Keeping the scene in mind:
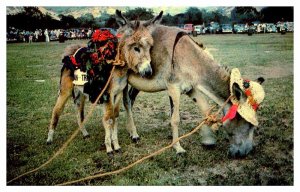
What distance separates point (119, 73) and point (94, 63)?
28 cm

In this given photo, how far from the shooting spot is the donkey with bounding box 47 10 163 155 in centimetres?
342

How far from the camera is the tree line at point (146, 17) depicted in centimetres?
385

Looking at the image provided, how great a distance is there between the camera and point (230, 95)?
131 inches

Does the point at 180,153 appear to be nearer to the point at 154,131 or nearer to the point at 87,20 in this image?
the point at 154,131

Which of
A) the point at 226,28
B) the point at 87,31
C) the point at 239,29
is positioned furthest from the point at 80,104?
the point at 239,29

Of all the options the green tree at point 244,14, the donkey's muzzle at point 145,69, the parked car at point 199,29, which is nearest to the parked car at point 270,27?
the green tree at point 244,14

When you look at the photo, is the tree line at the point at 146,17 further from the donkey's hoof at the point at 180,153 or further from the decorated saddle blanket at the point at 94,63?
the donkey's hoof at the point at 180,153

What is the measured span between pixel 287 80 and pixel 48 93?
278 centimetres

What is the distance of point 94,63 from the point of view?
3.59 meters

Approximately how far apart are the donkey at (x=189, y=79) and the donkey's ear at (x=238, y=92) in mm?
90

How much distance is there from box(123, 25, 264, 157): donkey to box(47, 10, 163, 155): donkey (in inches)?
6.5

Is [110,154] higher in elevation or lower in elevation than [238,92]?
lower
